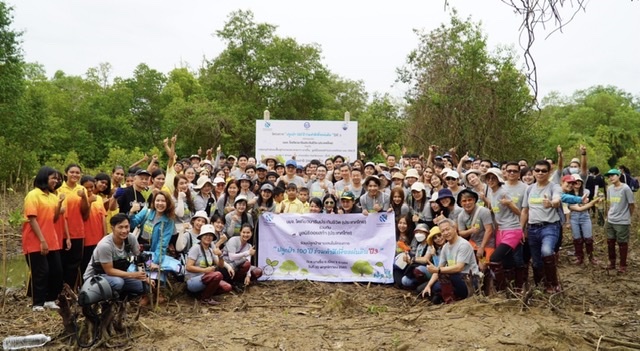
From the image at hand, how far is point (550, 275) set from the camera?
7.00m

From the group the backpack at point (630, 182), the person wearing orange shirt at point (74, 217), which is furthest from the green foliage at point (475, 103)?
the person wearing orange shirt at point (74, 217)

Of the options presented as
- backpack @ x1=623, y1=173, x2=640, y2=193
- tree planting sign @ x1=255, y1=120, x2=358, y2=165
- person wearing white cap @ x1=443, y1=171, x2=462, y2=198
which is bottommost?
person wearing white cap @ x1=443, y1=171, x2=462, y2=198

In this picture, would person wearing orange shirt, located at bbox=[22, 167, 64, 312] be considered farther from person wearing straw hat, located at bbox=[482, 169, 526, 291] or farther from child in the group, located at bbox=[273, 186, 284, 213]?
person wearing straw hat, located at bbox=[482, 169, 526, 291]

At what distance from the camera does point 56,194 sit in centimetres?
716

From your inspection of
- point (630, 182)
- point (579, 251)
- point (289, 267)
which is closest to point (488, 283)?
point (289, 267)

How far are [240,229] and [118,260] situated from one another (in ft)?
7.02

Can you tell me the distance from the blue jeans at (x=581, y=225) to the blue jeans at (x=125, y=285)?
7.44 m

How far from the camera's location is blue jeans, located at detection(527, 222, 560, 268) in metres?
6.94

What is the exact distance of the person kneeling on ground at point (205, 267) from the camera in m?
7.11

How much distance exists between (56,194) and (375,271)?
4.55 m

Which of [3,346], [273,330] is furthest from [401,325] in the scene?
[3,346]

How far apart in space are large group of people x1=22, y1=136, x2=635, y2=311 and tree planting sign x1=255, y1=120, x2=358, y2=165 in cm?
440

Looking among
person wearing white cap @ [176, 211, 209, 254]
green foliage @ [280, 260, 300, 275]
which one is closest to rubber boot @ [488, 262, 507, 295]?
green foliage @ [280, 260, 300, 275]

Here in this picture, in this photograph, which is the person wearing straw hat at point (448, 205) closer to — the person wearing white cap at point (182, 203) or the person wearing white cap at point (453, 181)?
the person wearing white cap at point (453, 181)
